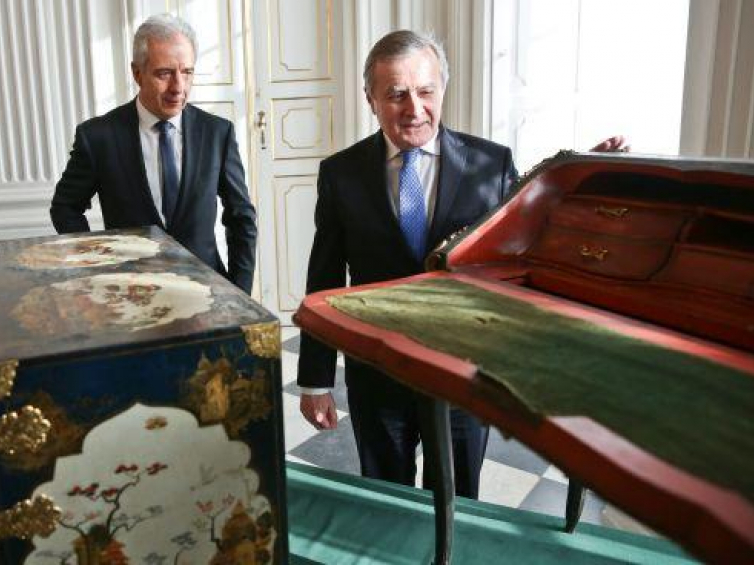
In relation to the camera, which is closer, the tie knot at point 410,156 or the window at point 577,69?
the tie knot at point 410,156

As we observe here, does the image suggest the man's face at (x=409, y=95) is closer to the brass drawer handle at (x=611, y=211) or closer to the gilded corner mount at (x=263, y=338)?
the brass drawer handle at (x=611, y=211)

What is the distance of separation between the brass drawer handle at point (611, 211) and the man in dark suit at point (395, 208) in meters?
0.47

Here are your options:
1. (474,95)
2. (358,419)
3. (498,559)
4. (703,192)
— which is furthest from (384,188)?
(474,95)

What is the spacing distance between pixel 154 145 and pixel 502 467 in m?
1.94

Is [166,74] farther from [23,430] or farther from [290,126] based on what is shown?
[290,126]

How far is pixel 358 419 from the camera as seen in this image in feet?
6.45

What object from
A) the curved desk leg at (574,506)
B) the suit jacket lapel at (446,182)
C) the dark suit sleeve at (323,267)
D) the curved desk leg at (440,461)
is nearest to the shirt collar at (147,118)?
the dark suit sleeve at (323,267)

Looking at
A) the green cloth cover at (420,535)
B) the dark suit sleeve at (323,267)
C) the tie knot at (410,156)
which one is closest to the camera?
the green cloth cover at (420,535)

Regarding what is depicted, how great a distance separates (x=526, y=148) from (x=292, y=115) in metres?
1.62

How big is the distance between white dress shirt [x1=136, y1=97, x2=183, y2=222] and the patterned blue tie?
3.20 ft

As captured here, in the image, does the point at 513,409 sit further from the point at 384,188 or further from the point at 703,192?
the point at 384,188

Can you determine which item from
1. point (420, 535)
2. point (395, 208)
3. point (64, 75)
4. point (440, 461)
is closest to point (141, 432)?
point (440, 461)

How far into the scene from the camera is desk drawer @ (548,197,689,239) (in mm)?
1173

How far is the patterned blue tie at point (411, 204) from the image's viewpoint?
1.74m
